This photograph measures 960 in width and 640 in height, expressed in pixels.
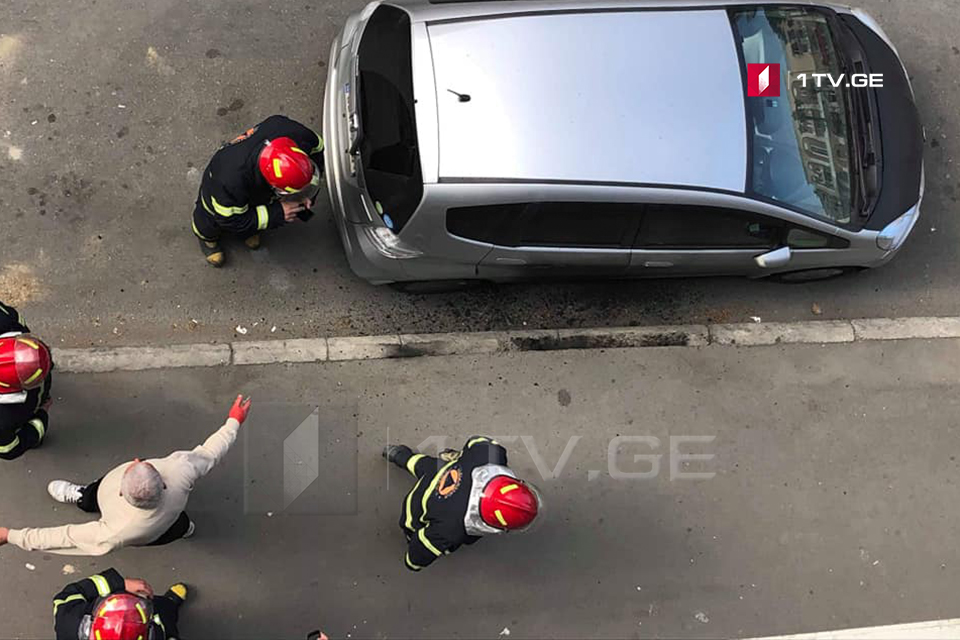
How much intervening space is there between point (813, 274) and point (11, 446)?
212 inches

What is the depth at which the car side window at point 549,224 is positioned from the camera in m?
4.70

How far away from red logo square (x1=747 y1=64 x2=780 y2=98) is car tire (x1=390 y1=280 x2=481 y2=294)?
2.19m

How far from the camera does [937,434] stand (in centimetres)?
577

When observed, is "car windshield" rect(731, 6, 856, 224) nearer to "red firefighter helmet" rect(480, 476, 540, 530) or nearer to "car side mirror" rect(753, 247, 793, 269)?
"car side mirror" rect(753, 247, 793, 269)

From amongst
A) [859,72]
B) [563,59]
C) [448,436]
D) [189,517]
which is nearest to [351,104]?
[563,59]

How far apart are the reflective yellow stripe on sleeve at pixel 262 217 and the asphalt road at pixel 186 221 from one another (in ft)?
2.39

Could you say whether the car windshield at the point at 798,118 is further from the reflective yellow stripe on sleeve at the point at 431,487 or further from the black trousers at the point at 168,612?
the black trousers at the point at 168,612

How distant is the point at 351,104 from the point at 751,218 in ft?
8.58

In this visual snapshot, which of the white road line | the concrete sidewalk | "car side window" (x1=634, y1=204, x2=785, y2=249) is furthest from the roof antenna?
the white road line

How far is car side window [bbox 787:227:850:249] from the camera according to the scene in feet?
17.1

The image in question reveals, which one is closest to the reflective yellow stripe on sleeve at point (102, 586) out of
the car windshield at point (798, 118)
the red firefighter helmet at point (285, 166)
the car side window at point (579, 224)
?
the red firefighter helmet at point (285, 166)

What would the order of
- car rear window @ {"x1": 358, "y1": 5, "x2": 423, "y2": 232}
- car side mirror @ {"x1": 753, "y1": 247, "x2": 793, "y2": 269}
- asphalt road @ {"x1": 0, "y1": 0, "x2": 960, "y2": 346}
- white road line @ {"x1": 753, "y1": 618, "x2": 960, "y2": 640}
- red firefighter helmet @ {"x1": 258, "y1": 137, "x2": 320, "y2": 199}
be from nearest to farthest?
red firefighter helmet @ {"x1": 258, "y1": 137, "x2": 320, "y2": 199} → car rear window @ {"x1": 358, "y1": 5, "x2": 423, "y2": 232} → car side mirror @ {"x1": 753, "y1": 247, "x2": 793, "y2": 269} → white road line @ {"x1": 753, "y1": 618, "x2": 960, "y2": 640} → asphalt road @ {"x1": 0, "y1": 0, "x2": 960, "y2": 346}

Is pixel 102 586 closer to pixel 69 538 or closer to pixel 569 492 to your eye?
pixel 69 538

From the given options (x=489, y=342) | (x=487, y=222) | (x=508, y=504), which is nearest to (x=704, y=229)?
(x=487, y=222)
